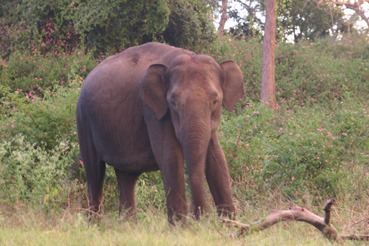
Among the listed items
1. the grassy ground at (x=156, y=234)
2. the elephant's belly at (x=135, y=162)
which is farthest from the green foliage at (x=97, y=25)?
the grassy ground at (x=156, y=234)

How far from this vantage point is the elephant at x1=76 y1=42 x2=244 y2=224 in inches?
Result: 297

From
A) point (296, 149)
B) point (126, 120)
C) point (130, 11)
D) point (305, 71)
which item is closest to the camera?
point (126, 120)

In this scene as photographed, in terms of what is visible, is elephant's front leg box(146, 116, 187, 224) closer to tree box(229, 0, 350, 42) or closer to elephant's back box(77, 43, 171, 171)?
elephant's back box(77, 43, 171, 171)

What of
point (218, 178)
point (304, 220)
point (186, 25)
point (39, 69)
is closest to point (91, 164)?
point (218, 178)

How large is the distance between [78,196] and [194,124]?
3.61 m

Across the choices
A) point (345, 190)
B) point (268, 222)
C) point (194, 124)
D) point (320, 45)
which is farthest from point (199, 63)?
point (320, 45)

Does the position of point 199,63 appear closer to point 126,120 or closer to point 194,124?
point 194,124

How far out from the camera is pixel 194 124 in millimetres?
7453

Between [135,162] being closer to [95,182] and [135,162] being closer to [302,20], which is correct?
[95,182]

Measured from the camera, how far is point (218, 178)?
7965mm

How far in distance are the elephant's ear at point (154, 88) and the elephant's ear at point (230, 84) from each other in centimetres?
63

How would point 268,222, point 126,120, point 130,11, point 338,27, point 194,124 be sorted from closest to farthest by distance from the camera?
point 268,222
point 194,124
point 126,120
point 130,11
point 338,27

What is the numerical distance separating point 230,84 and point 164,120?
2.60 ft

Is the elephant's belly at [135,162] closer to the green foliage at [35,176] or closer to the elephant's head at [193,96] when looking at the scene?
the elephant's head at [193,96]
